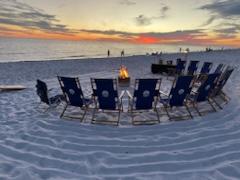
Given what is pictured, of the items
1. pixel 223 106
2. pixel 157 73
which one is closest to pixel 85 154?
pixel 223 106

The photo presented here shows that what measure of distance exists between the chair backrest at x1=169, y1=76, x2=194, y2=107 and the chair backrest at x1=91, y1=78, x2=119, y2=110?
129 centimetres

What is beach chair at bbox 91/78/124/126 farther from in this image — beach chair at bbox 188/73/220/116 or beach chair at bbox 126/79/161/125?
beach chair at bbox 188/73/220/116

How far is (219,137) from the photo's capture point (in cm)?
466

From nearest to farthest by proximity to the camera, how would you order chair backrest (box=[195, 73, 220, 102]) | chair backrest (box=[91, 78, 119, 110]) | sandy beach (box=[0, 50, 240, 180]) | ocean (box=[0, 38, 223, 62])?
sandy beach (box=[0, 50, 240, 180]) < chair backrest (box=[91, 78, 119, 110]) < chair backrest (box=[195, 73, 220, 102]) < ocean (box=[0, 38, 223, 62])

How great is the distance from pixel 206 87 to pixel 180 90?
30.7 inches

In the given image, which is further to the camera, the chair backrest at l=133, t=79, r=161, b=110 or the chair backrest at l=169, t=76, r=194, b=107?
the chair backrest at l=169, t=76, r=194, b=107

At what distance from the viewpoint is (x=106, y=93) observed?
18.1 feet

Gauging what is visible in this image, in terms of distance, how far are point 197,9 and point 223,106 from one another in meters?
16.5

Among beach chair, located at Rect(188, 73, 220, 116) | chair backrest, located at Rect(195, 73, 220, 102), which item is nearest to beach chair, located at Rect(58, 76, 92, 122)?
beach chair, located at Rect(188, 73, 220, 116)

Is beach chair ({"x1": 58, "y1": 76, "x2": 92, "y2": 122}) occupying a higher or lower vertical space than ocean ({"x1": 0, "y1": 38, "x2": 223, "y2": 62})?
higher

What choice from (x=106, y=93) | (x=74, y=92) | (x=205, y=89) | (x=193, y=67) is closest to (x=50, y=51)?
(x=193, y=67)

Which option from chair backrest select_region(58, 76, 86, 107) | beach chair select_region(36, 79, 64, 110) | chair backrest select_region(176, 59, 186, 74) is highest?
chair backrest select_region(58, 76, 86, 107)

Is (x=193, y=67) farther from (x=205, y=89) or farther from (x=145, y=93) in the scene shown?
(x=145, y=93)

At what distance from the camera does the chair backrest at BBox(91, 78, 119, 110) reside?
5418 mm
